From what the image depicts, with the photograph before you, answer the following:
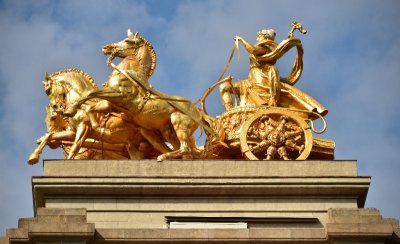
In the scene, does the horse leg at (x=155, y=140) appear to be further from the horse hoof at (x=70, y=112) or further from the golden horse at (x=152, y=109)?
the horse hoof at (x=70, y=112)

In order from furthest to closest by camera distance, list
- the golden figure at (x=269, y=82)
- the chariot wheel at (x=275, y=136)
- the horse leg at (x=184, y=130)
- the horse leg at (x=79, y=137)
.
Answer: the golden figure at (x=269, y=82) → the horse leg at (x=79, y=137) → the chariot wheel at (x=275, y=136) → the horse leg at (x=184, y=130)

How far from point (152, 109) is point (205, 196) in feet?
7.79

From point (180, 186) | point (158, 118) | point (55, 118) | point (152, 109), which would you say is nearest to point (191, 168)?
point (180, 186)

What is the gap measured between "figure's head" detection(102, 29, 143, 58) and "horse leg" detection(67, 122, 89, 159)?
5.52 ft

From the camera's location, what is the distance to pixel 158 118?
40250 mm

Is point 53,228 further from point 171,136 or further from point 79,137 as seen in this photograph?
point 171,136

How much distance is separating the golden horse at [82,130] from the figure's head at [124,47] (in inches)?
36.0

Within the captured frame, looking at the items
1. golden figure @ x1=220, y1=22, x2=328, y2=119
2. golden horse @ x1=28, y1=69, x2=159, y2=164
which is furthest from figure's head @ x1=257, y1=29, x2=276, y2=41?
golden horse @ x1=28, y1=69, x2=159, y2=164

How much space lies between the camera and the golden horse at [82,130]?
40500 mm

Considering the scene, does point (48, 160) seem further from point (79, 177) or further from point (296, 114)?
point (296, 114)

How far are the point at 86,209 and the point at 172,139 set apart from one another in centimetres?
279

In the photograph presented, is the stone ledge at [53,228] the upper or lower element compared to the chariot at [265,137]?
lower

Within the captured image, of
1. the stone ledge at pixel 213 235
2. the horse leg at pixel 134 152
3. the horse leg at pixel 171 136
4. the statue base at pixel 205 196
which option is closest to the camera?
the stone ledge at pixel 213 235

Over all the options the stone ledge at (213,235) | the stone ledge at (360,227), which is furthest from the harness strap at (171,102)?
the stone ledge at (360,227)
